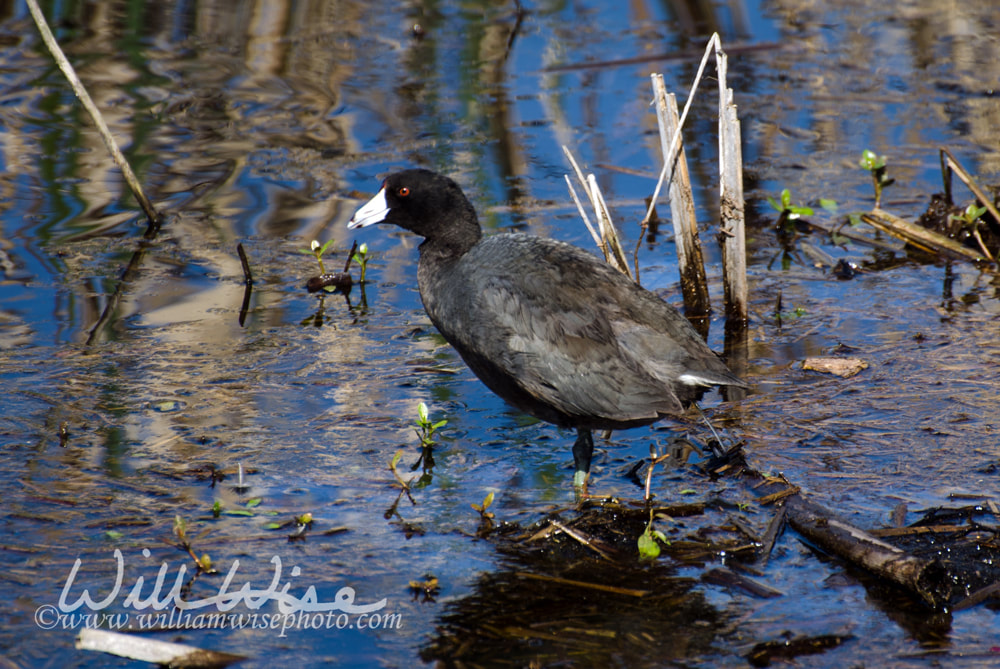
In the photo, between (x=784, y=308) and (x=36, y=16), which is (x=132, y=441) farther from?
(x=784, y=308)

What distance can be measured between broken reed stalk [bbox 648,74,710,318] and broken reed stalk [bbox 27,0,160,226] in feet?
9.15

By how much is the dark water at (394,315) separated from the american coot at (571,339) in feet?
1.16

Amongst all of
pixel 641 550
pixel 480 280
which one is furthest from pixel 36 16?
pixel 641 550

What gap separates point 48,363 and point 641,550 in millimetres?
2727

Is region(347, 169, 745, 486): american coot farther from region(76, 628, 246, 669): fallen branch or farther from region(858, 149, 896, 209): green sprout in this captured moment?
region(858, 149, 896, 209): green sprout

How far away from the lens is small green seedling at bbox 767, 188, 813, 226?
19.2 feet

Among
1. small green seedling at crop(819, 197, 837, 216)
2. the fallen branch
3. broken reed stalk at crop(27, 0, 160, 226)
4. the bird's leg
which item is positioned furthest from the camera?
small green seedling at crop(819, 197, 837, 216)

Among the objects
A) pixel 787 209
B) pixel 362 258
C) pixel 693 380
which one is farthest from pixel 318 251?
pixel 787 209

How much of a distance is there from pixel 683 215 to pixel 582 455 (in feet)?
5.16

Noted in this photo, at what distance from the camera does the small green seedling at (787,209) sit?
230 inches

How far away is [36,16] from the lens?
18.0 ft

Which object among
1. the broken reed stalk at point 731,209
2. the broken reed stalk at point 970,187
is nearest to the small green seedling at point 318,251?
the broken reed stalk at point 731,209

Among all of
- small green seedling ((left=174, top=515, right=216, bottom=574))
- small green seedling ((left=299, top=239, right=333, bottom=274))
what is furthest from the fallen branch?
small green seedling ((left=299, top=239, right=333, bottom=274))

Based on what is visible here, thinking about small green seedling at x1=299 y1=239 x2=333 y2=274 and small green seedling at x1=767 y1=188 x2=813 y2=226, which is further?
small green seedling at x1=767 y1=188 x2=813 y2=226
